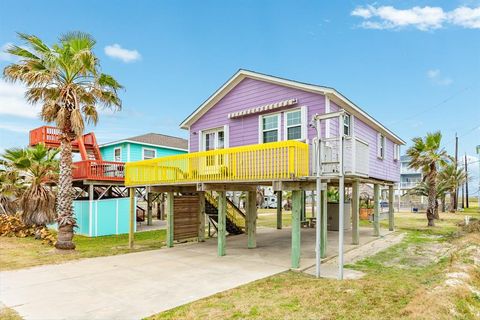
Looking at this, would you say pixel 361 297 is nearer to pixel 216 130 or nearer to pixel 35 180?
A: pixel 216 130

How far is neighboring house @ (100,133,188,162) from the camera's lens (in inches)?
963

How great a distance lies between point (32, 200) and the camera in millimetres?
15227

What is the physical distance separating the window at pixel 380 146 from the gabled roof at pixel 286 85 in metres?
0.29

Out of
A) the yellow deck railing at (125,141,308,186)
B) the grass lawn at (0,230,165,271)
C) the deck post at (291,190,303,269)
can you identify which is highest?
the yellow deck railing at (125,141,308,186)

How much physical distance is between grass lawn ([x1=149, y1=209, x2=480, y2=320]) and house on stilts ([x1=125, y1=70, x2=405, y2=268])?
206 centimetres

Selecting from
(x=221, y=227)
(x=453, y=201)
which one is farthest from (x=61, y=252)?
(x=453, y=201)

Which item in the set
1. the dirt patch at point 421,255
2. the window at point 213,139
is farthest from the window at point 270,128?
the dirt patch at point 421,255

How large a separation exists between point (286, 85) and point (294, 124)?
1.56 m

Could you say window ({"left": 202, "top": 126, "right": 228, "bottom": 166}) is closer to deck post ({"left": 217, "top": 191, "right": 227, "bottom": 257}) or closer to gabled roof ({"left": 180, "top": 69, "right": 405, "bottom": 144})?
gabled roof ({"left": 180, "top": 69, "right": 405, "bottom": 144})

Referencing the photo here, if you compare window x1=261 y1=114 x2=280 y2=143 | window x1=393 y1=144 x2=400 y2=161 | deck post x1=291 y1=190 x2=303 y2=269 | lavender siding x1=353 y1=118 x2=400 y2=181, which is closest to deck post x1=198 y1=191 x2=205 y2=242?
window x1=261 y1=114 x2=280 y2=143

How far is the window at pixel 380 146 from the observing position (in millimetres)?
17344

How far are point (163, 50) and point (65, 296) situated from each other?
20477 mm

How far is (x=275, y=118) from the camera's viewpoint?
43.4 ft

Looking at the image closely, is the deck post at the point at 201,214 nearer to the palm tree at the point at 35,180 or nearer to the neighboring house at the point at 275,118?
the neighboring house at the point at 275,118
